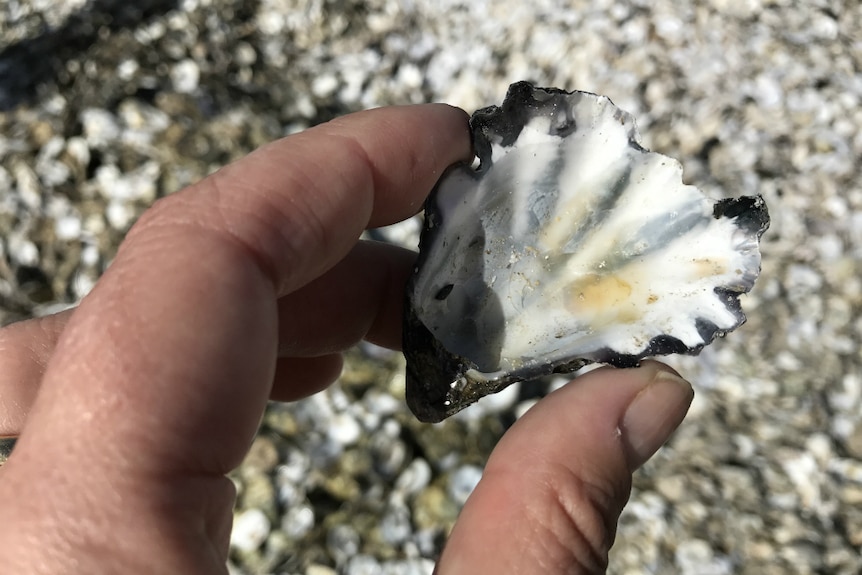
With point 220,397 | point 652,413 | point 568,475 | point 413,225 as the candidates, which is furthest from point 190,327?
point 413,225

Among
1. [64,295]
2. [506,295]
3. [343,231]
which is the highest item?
[343,231]

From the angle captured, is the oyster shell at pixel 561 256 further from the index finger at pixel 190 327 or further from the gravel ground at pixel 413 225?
the gravel ground at pixel 413 225

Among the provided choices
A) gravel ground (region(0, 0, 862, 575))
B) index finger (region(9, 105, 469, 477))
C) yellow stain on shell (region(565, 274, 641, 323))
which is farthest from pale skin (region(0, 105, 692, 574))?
gravel ground (region(0, 0, 862, 575))

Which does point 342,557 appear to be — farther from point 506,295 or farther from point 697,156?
point 697,156

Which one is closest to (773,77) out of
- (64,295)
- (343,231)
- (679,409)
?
(679,409)

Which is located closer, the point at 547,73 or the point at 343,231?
the point at 343,231

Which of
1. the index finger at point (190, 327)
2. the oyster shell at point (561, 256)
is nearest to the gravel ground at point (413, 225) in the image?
the oyster shell at point (561, 256)

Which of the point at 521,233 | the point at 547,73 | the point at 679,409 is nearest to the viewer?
the point at 679,409
